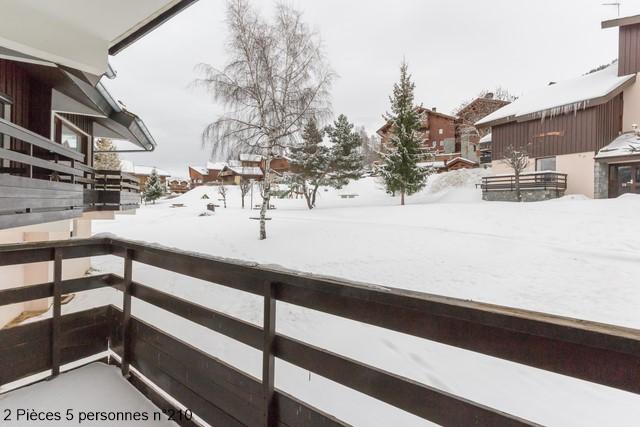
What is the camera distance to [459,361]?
4.14m

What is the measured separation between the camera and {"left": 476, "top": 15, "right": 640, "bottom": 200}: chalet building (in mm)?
14539

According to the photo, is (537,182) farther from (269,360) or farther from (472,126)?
(269,360)

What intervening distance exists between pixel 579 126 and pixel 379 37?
10.8 meters

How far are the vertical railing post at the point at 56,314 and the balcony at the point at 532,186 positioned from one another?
1739 centimetres

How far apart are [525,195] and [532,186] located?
52 cm

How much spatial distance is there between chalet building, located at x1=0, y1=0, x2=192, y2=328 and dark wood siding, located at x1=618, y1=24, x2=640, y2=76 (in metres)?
20.9

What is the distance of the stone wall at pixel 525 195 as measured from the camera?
591 inches

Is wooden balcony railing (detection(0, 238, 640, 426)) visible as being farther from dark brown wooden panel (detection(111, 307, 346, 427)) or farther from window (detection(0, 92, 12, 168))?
window (detection(0, 92, 12, 168))

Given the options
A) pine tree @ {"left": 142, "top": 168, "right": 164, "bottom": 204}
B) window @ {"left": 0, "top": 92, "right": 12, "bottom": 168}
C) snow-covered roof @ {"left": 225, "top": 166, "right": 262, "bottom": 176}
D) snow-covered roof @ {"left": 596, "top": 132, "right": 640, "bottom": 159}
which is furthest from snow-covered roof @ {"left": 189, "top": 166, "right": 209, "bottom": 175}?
snow-covered roof @ {"left": 596, "top": 132, "right": 640, "bottom": 159}

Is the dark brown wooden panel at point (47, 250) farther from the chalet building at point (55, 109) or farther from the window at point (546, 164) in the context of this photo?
the window at point (546, 164)

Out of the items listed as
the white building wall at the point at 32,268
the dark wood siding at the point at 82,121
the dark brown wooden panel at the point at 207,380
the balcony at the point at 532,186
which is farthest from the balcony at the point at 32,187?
the balcony at the point at 532,186

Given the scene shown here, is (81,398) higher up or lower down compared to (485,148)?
lower down

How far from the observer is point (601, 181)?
14531 mm

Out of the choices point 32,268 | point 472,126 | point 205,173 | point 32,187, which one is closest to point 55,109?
point 32,268
